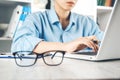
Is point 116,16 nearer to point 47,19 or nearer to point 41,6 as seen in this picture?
point 47,19

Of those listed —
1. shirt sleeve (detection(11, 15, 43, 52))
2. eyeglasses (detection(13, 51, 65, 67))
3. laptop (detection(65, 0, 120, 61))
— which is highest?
laptop (detection(65, 0, 120, 61))

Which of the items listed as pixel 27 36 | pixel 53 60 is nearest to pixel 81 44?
pixel 53 60

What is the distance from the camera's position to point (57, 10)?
5.55ft

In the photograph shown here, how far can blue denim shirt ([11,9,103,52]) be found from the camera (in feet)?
5.02

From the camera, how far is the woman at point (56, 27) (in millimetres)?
1524

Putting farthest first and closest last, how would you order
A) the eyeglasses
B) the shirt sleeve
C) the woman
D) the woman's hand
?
the woman → the shirt sleeve → the woman's hand → the eyeglasses

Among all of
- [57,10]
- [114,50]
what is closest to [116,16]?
[114,50]

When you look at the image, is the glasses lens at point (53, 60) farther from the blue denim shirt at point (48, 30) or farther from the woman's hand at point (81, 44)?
the blue denim shirt at point (48, 30)

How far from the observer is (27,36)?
4.83 feet

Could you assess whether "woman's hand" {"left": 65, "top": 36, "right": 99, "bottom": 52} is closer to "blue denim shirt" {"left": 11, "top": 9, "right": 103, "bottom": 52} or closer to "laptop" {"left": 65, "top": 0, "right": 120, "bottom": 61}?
"laptop" {"left": 65, "top": 0, "right": 120, "bottom": 61}

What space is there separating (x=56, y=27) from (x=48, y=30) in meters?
0.07

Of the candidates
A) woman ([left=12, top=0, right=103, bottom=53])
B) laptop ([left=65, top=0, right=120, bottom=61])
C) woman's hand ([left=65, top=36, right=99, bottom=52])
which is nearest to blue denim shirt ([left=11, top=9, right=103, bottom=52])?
woman ([left=12, top=0, right=103, bottom=53])

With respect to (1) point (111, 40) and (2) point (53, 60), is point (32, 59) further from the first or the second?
(1) point (111, 40)

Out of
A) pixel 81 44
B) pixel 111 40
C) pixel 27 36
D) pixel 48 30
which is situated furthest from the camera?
pixel 48 30
